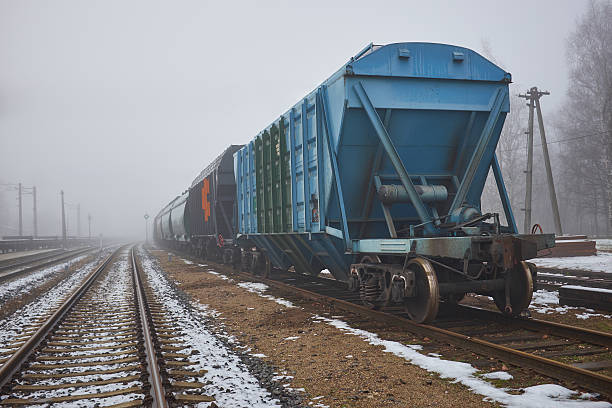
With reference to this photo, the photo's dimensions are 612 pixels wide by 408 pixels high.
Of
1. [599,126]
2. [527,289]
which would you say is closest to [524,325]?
[527,289]

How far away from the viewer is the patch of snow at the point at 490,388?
11.8 feet

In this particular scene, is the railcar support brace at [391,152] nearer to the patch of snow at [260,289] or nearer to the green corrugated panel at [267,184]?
the patch of snow at [260,289]

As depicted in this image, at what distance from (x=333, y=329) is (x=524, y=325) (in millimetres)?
2542

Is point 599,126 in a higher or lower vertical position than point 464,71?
higher

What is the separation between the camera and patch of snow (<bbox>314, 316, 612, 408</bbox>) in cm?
360

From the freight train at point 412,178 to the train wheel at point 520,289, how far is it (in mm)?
14

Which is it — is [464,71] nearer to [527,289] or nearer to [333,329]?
[527,289]

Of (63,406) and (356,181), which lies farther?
(356,181)

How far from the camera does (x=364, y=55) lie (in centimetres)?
719

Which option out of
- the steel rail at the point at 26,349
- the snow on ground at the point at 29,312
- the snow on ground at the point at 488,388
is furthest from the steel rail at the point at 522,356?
the snow on ground at the point at 29,312

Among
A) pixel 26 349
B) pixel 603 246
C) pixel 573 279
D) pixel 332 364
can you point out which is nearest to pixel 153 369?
pixel 332 364

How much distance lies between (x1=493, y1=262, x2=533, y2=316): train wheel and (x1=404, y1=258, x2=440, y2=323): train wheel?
106 cm

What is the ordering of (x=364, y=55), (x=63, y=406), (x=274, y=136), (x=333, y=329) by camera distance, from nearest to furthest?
(x=63, y=406), (x=333, y=329), (x=364, y=55), (x=274, y=136)

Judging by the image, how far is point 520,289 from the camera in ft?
21.1
